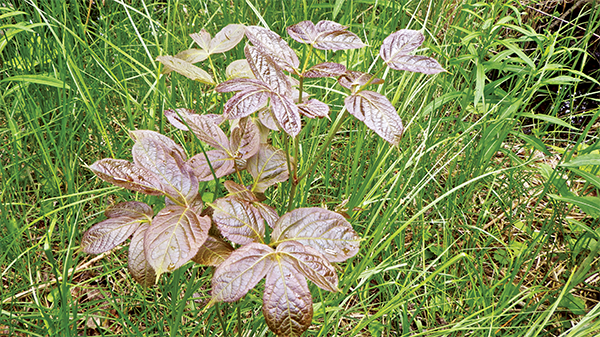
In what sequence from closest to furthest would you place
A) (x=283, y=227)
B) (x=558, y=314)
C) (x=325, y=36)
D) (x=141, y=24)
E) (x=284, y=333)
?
(x=284, y=333), (x=283, y=227), (x=325, y=36), (x=558, y=314), (x=141, y=24)

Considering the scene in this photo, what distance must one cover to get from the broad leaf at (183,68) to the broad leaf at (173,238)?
1.15 ft

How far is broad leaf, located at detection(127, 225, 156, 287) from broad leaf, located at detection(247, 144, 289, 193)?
9.8 inches

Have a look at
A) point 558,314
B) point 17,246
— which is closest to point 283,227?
point 17,246

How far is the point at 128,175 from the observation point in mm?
795

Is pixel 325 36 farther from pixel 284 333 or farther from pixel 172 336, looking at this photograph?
pixel 172 336

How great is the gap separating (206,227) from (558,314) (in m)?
1.17

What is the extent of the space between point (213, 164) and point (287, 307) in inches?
13.6

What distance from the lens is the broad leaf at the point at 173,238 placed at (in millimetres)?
686

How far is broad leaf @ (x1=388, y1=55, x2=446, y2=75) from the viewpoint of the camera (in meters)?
0.83

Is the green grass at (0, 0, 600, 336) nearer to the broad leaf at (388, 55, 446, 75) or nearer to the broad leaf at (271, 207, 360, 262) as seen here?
the broad leaf at (271, 207, 360, 262)

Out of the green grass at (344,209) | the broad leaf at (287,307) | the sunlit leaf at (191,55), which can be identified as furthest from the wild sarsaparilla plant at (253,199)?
the green grass at (344,209)

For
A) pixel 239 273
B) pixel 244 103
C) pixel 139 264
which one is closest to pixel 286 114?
pixel 244 103

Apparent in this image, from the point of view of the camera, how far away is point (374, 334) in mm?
1121

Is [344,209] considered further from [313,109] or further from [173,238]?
[173,238]
